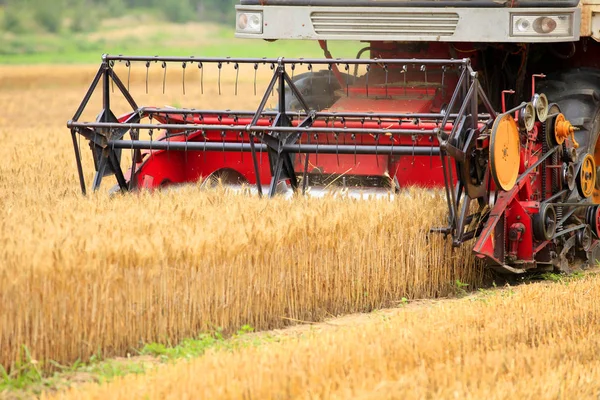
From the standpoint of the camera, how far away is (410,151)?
6.66 meters

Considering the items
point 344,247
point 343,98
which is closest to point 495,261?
point 344,247

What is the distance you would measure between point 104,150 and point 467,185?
2601 mm

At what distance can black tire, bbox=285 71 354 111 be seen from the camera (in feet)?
27.6

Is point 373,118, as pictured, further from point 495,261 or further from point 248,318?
point 248,318

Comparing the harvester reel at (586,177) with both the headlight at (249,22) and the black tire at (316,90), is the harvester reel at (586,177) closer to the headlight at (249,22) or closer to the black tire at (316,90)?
the black tire at (316,90)

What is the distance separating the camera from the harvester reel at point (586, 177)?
6.98m

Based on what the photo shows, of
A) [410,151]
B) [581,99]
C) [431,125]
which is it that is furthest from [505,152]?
[581,99]

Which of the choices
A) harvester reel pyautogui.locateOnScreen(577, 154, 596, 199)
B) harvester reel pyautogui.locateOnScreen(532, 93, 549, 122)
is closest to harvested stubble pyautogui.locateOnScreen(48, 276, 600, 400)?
harvester reel pyautogui.locateOnScreen(532, 93, 549, 122)

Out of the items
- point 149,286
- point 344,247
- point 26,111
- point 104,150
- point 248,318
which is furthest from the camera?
point 26,111

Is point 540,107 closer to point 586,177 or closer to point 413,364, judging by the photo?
point 586,177

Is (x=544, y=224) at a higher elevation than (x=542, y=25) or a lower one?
lower

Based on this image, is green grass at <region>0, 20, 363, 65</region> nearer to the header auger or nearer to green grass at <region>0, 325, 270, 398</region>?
the header auger

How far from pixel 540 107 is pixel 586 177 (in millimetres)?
774

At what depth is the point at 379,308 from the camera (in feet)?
20.4
